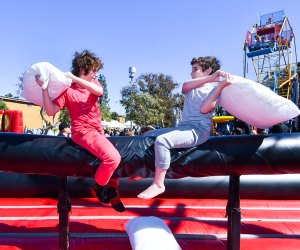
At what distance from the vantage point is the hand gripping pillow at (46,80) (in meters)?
2.13

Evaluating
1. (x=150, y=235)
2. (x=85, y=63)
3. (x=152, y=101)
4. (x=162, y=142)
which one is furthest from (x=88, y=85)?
(x=152, y=101)

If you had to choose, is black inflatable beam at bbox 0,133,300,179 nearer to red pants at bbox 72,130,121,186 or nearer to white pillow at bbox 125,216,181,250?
red pants at bbox 72,130,121,186

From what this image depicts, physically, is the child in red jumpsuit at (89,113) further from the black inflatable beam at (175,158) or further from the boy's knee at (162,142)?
the boy's knee at (162,142)

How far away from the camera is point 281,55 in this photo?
14.6m

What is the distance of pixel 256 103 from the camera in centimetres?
216

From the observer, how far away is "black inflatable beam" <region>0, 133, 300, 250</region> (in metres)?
2.17

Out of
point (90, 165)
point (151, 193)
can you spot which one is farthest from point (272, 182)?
point (90, 165)

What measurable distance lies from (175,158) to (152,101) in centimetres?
2355

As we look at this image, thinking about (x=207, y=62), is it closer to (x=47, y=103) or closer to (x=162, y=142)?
(x=162, y=142)

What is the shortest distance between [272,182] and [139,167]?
6.50 feet

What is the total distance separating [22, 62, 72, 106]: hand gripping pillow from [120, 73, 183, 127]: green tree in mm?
21970

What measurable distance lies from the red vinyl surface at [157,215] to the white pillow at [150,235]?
0.17m

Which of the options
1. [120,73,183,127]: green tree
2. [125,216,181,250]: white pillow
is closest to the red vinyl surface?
[125,216,181,250]: white pillow

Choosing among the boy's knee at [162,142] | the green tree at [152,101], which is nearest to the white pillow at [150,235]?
the boy's knee at [162,142]
